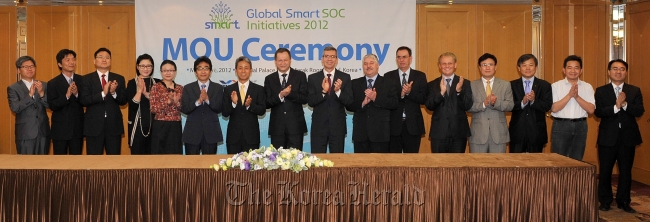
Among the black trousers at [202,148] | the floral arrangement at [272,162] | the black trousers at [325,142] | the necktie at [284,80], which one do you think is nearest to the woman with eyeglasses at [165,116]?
the black trousers at [202,148]

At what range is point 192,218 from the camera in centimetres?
379

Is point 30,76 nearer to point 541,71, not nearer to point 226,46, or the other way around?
point 226,46

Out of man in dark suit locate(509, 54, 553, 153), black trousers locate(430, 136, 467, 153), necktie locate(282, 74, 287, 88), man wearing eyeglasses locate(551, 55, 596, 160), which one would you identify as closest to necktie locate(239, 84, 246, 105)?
necktie locate(282, 74, 287, 88)

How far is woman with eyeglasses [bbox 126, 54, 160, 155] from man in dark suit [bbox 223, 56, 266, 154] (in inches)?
30.0

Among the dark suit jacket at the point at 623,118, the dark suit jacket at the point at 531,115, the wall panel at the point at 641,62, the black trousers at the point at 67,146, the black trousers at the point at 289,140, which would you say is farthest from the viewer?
the wall panel at the point at 641,62

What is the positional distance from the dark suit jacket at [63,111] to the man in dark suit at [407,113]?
118 inches

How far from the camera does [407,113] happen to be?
5855 millimetres

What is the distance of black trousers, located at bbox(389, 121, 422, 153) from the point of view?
19.3ft

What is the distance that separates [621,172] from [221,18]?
170 inches

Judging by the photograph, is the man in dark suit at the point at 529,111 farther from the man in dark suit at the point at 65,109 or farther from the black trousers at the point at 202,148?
the man in dark suit at the point at 65,109

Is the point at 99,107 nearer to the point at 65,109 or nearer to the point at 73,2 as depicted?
the point at 65,109

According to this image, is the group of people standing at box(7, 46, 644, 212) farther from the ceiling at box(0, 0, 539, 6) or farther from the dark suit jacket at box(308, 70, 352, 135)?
the ceiling at box(0, 0, 539, 6)

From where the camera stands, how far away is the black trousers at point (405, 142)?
19.3ft

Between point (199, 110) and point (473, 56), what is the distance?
132 inches
